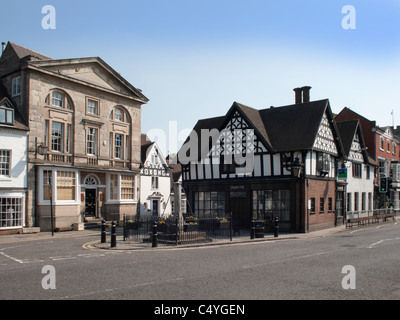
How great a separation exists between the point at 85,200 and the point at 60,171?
12.3 feet

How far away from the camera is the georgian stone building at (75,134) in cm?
2648

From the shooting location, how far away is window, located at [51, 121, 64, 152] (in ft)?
92.0

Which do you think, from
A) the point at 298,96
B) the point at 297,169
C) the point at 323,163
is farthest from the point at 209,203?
the point at 298,96

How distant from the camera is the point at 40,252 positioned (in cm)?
1633

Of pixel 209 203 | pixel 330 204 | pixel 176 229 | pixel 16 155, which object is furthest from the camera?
pixel 330 204

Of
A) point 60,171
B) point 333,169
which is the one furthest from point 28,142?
point 333,169

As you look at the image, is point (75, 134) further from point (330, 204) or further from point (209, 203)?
point (330, 204)

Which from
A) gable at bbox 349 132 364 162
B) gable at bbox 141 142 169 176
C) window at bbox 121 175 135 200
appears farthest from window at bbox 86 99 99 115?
gable at bbox 349 132 364 162

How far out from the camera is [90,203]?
31.1 meters

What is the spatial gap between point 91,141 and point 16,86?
657cm

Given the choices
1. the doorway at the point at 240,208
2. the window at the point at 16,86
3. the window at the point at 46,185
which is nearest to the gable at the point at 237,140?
the doorway at the point at 240,208

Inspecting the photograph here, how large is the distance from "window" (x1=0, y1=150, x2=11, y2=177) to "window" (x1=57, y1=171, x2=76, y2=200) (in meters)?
3.58

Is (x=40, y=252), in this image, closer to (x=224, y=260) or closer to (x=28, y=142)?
(x=224, y=260)

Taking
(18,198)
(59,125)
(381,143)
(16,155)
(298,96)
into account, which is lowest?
(18,198)
